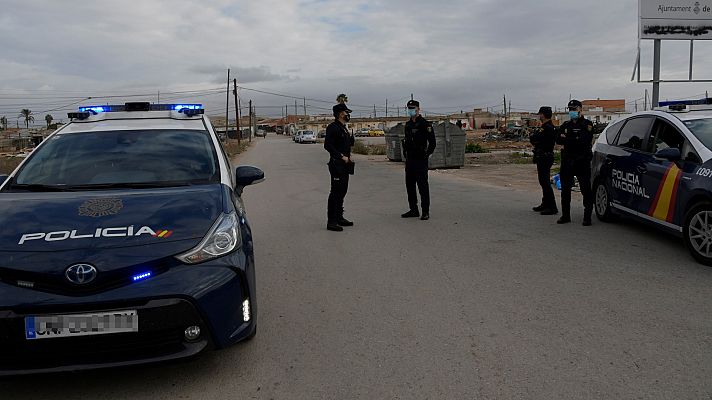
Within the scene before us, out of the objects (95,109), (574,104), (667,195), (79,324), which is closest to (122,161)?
(95,109)

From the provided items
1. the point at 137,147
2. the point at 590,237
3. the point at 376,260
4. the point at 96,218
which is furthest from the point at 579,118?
the point at 96,218

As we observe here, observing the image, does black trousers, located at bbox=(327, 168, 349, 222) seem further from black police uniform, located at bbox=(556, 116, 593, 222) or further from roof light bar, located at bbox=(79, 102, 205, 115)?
black police uniform, located at bbox=(556, 116, 593, 222)

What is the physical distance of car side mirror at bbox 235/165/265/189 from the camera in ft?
16.2

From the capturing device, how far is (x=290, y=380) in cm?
353

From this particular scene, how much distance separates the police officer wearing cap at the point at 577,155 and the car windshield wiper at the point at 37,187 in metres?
6.83

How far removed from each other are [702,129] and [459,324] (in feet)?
14.2

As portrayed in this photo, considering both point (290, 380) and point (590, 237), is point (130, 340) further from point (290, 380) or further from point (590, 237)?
point (590, 237)

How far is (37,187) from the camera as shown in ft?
13.7

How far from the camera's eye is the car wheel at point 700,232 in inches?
232

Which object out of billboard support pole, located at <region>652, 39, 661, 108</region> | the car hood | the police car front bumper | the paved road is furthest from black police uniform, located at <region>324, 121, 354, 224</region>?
billboard support pole, located at <region>652, 39, 661, 108</region>

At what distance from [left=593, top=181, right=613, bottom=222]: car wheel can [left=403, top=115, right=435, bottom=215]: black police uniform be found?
257cm

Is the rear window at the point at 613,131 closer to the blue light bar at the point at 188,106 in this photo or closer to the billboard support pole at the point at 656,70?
the blue light bar at the point at 188,106

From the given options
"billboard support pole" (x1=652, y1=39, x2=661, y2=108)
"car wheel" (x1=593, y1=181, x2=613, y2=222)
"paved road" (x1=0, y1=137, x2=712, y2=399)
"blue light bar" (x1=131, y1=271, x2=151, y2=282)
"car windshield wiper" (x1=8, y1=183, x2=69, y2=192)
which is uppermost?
"billboard support pole" (x1=652, y1=39, x2=661, y2=108)

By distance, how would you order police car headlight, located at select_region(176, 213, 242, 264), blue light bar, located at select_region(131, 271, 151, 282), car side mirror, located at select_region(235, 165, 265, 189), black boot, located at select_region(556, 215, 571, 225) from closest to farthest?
blue light bar, located at select_region(131, 271, 151, 282) < police car headlight, located at select_region(176, 213, 242, 264) < car side mirror, located at select_region(235, 165, 265, 189) < black boot, located at select_region(556, 215, 571, 225)
